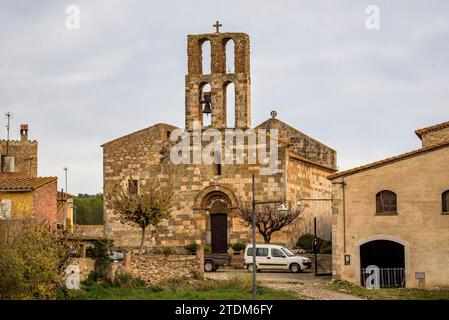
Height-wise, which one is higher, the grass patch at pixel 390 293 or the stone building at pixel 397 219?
the stone building at pixel 397 219

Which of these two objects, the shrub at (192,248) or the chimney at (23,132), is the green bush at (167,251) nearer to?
the shrub at (192,248)

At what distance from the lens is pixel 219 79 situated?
52188 millimetres

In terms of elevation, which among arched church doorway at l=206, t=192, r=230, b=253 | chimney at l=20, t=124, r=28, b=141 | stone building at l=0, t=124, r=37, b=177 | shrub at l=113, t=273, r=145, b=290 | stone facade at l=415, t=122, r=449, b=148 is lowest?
shrub at l=113, t=273, r=145, b=290

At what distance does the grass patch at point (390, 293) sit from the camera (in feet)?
128

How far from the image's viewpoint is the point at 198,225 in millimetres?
52969

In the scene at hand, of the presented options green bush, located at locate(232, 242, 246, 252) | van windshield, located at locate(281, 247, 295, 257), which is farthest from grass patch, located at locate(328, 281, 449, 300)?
green bush, located at locate(232, 242, 246, 252)

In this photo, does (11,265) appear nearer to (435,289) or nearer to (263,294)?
(263,294)

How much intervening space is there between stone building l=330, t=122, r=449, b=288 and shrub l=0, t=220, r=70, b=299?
38.6 feet

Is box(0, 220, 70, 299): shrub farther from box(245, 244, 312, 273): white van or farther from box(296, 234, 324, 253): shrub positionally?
box(296, 234, 324, 253): shrub

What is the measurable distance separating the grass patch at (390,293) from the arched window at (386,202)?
353 centimetres

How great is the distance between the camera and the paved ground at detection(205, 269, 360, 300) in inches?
1538

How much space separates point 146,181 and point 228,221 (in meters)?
5.11

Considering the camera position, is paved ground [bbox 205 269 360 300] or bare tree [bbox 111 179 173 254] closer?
paved ground [bbox 205 269 360 300]

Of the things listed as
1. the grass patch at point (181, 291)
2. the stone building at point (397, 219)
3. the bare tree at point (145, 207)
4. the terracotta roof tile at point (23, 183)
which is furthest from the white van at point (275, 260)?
the terracotta roof tile at point (23, 183)
